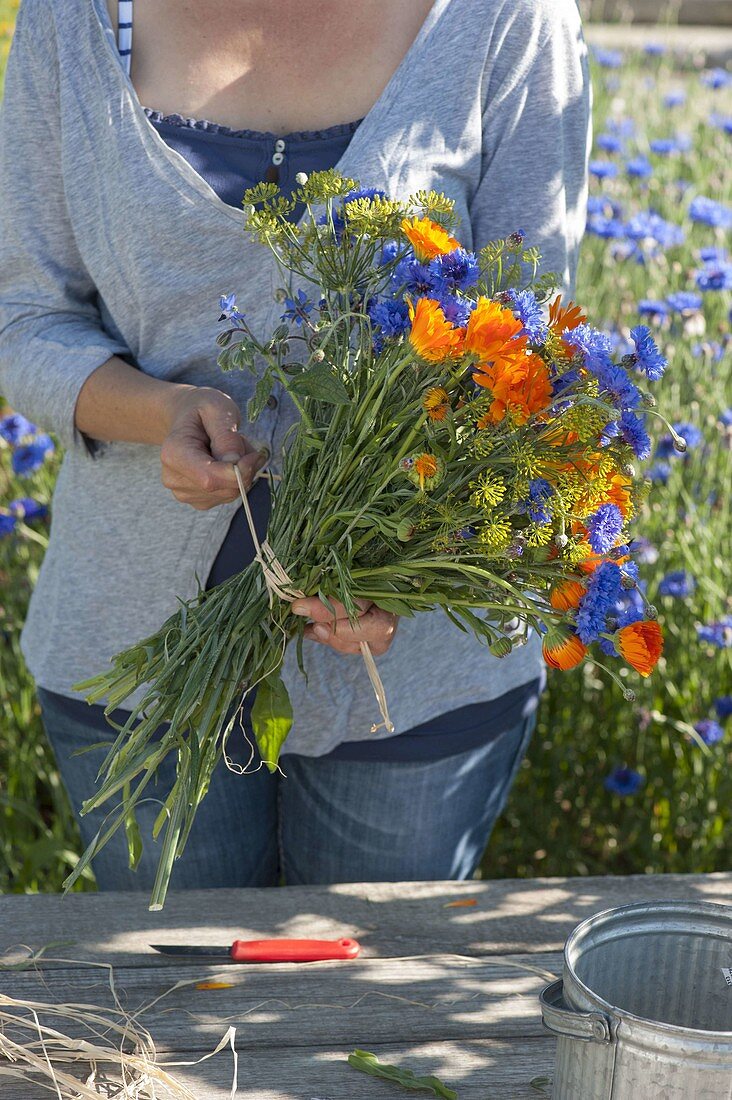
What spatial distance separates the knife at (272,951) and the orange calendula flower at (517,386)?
23.1 inches

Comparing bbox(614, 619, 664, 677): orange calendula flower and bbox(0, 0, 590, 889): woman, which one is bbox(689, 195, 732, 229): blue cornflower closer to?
bbox(0, 0, 590, 889): woman

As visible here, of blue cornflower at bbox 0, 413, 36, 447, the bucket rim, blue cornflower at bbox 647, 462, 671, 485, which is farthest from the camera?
blue cornflower at bbox 0, 413, 36, 447

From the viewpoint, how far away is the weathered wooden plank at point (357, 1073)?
989mm

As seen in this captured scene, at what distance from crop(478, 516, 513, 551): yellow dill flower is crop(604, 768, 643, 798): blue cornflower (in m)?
1.23

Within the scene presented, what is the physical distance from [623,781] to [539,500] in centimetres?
126

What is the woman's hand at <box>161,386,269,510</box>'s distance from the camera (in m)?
1.07

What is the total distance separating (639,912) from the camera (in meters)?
0.90

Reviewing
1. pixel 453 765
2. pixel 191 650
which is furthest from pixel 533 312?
pixel 453 765

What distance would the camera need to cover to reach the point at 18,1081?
0.98 m

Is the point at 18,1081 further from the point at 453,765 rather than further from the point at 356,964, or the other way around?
the point at 453,765

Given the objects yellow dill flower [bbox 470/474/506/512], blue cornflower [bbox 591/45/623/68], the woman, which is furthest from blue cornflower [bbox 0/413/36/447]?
blue cornflower [bbox 591/45/623/68]

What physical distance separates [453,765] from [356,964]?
280 millimetres

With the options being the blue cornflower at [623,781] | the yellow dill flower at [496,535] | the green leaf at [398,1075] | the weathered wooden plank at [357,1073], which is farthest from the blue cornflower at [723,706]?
the yellow dill flower at [496,535]

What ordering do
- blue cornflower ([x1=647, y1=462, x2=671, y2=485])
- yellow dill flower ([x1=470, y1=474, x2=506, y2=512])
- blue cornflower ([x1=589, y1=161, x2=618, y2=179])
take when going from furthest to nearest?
blue cornflower ([x1=589, y1=161, x2=618, y2=179])
blue cornflower ([x1=647, y1=462, x2=671, y2=485])
yellow dill flower ([x1=470, y1=474, x2=506, y2=512])
